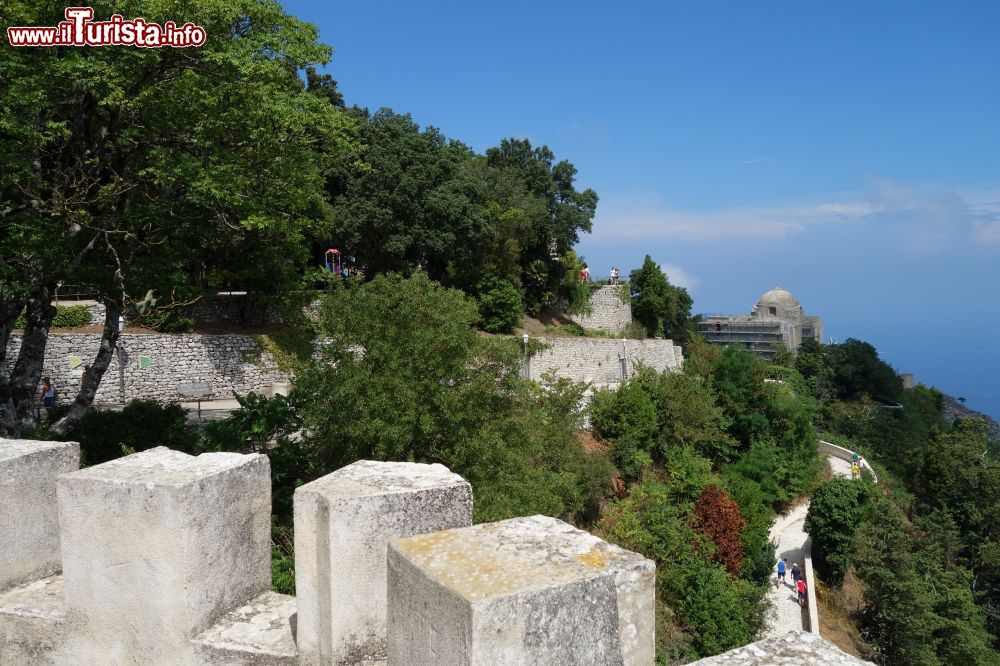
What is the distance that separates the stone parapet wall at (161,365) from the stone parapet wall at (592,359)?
416 inches

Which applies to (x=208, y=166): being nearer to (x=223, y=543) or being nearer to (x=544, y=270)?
(x=223, y=543)

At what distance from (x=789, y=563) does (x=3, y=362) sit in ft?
72.3

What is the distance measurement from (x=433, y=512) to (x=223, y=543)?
1.10m

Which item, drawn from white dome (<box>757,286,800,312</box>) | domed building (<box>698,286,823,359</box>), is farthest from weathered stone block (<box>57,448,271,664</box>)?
white dome (<box>757,286,800,312</box>)

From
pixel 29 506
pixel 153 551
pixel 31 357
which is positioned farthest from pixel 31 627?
pixel 31 357

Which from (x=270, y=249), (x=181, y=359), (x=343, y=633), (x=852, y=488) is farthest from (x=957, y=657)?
(x=181, y=359)

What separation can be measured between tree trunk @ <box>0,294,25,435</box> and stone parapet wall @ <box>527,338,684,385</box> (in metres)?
18.9

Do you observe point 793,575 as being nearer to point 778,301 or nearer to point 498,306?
point 498,306

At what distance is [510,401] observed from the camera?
1234 cm

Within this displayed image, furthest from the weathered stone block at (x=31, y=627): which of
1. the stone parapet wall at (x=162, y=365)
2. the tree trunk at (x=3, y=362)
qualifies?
the stone parapet wall at (x=162, y=365)

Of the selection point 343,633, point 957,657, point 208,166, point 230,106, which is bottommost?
point 957,657

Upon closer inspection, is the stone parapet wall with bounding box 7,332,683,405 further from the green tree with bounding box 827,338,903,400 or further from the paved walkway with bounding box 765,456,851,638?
the green tree with bounding box 827,338,903,400

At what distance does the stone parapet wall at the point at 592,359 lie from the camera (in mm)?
27833

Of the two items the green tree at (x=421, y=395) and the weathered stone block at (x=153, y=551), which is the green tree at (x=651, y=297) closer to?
the green tree at (x=421, y=395)
